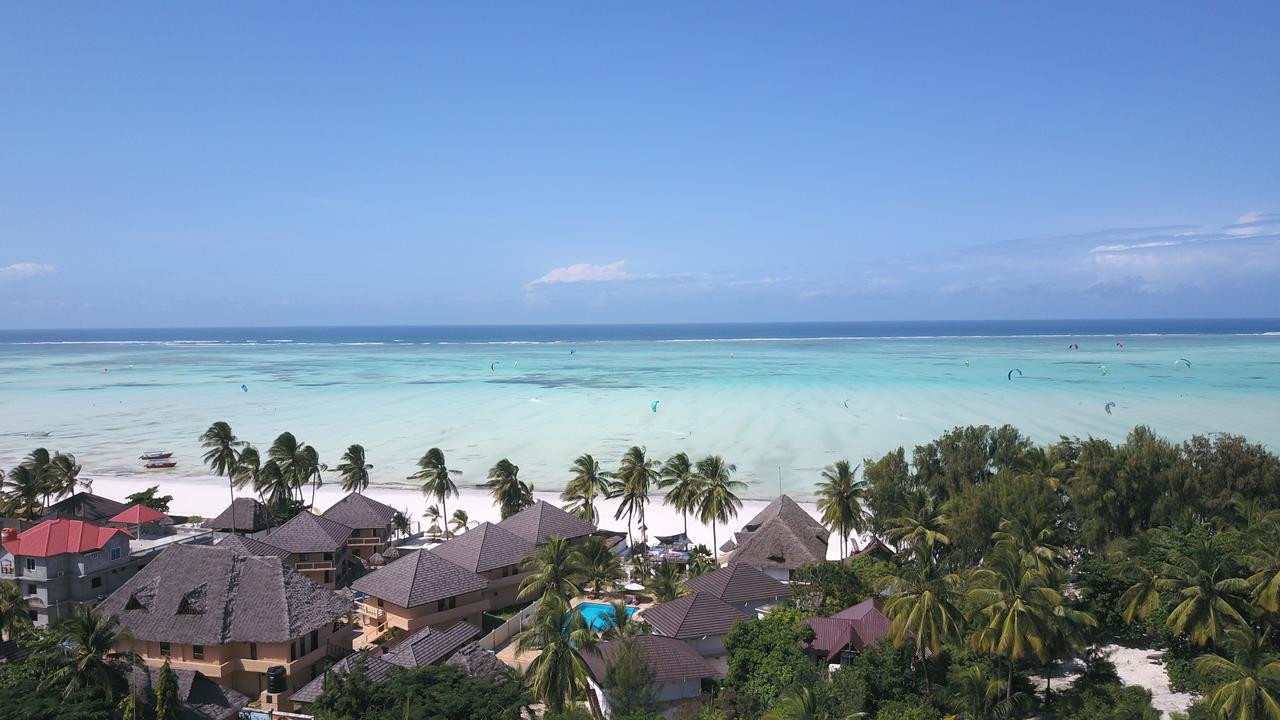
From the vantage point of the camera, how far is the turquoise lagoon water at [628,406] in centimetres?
5906

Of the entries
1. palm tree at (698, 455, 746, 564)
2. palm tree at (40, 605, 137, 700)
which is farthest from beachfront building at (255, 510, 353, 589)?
palm tree at (698, 455, 746, 564)

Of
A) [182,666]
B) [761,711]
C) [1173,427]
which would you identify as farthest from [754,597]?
[1173,427]

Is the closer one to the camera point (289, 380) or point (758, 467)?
point (758, 467)

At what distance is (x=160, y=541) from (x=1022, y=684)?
3290cm

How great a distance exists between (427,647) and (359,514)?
14767mm

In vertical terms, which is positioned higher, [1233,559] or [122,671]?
[1233,559]

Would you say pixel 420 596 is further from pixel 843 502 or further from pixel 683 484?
pixel 843 502

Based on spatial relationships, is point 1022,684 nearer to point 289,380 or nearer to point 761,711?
point 761,711

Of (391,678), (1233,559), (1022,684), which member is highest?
(1233,559)

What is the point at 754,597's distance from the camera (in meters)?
27.8

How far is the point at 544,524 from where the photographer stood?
110 feet

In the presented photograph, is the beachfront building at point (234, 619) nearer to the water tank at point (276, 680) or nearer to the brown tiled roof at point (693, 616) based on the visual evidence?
the water tank at point (276, 680)

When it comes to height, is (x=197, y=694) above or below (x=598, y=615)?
below

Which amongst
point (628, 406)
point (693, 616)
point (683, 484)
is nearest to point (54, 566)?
point (693, 616)
